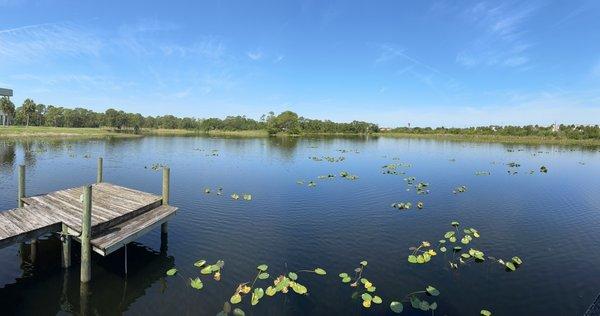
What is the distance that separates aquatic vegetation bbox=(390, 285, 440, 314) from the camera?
9.57 metres

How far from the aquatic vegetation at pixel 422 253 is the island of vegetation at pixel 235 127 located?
93352mm

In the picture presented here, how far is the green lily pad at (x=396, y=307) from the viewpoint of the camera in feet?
31.1

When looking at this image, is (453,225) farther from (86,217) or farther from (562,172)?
(562,172)

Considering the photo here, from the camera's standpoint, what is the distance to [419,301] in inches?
386

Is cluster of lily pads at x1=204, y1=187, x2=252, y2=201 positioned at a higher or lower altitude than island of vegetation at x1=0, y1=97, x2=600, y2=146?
lower

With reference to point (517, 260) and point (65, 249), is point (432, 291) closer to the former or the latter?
point (517, 260)

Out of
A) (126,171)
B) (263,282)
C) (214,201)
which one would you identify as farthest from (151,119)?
(263,282)

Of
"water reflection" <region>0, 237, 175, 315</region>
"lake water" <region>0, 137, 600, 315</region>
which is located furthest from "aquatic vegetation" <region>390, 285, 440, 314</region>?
"water reflection" <region>0, 237, 175, 315</region>

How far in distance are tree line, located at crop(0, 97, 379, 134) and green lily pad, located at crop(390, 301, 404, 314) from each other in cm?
10364

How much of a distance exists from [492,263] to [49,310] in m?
15.1

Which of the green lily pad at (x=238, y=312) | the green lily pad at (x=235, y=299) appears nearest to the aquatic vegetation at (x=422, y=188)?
the green lily pad at (x=235, y=299)

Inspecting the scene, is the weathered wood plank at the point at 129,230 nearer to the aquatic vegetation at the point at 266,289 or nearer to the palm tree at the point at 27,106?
the aquatic vegetation at the point at 266,289

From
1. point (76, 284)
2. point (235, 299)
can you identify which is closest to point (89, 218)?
point (76, 284)

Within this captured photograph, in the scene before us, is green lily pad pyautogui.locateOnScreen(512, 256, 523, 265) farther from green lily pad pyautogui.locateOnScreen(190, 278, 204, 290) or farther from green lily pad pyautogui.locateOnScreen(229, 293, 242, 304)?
green lily pad pyautogui.locateOnScreen(190, 278, 204, 290)
